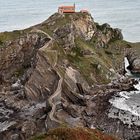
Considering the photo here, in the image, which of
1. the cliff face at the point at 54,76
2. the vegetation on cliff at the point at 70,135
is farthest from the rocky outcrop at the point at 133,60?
the vegetation on cliff at the point at 70,135

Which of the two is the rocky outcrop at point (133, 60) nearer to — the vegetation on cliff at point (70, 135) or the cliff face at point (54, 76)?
the cliff face at point (54, 76)

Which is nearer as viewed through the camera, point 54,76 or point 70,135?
point 70,135

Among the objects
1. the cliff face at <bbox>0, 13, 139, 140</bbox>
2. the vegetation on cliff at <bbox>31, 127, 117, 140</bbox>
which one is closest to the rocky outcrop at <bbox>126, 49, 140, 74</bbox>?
the cliff face at <bbox>0, 13, 139, 140</bbox>

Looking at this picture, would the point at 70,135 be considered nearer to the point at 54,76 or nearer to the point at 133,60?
the point at 54,76

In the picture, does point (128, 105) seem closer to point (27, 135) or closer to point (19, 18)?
point (27, 135)

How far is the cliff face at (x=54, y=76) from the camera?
241 feet

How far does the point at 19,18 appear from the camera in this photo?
185250 millimetres

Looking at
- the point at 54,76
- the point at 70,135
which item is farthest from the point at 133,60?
the point at 70,135

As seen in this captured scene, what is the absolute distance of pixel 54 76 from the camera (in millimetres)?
85938

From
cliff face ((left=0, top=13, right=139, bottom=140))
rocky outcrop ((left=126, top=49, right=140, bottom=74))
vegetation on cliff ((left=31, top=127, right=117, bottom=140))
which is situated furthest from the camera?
rocky outcrop ((left=126, top=49, right=140, bottom=74))

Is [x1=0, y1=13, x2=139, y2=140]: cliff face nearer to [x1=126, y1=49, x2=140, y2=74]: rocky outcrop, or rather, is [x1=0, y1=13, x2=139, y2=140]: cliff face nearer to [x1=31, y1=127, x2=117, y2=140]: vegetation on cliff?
[x1=126, y1=49, x2=140, y2=74]: rocky outcrop

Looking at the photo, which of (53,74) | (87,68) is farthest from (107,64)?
(53,74)

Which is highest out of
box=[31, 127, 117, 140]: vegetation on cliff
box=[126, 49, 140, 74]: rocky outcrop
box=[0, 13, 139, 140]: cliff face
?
box=[31, 127, 117, 140]: vegetation on cliff

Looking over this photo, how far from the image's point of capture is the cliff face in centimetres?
7356
